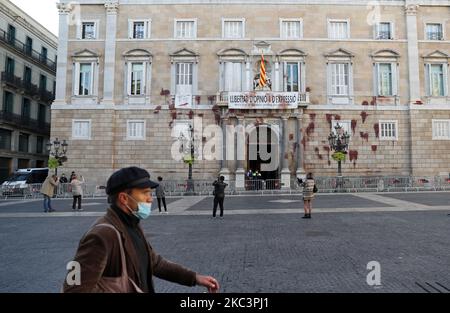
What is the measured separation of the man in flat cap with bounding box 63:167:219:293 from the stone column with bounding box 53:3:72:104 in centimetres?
3024

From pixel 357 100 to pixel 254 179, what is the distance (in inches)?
427

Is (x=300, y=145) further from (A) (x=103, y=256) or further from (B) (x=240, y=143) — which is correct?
(A) (x=103, y=256)

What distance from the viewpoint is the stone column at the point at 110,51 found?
2945 cm

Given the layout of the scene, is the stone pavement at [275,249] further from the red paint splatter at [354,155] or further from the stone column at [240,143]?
the red paint splatter at [354,155]

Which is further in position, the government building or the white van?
the government building

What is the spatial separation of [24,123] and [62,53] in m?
10.5

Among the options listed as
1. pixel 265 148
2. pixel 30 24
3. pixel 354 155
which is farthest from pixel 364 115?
pixel 30 24

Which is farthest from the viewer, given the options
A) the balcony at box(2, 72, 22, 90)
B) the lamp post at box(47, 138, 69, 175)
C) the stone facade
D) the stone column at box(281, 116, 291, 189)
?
the stone facade

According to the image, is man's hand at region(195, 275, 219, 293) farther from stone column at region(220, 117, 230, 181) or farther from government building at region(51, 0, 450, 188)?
government building at region(51, 0, 450, 188)

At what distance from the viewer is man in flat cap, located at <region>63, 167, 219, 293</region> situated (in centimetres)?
213

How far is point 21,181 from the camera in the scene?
27438 millimetres

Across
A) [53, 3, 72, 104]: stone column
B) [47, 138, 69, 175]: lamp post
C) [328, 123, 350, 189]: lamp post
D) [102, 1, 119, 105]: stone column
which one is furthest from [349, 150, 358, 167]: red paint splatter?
[53, 3, 72, 104]: stone column
